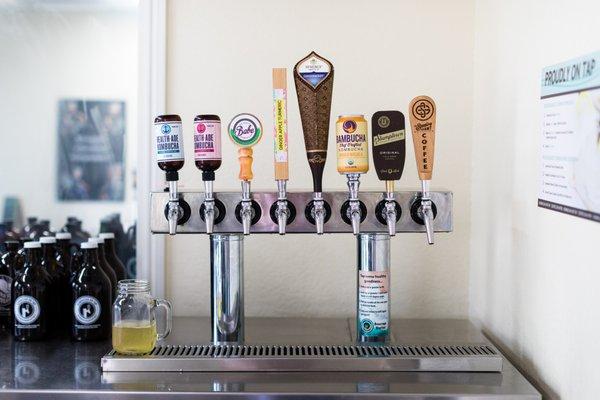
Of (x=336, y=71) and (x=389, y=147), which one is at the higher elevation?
(x=336, y=71)

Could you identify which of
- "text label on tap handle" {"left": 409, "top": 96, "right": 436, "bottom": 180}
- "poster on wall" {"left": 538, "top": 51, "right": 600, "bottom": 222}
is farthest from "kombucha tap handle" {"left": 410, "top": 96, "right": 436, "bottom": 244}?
"poster on wall" {"left": 538, "top": 51, "right": 600, "bottom": 222}

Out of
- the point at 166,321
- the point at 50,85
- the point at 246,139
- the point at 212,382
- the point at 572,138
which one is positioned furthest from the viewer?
the point at 50,85

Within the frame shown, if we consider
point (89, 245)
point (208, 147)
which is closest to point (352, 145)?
point (208, 147)

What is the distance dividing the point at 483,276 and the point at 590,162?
2.36 feet

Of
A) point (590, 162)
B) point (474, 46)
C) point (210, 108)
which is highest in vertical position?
point (474, 46)

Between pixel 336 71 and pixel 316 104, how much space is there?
50cm

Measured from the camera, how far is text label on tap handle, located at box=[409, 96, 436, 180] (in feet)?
5.00

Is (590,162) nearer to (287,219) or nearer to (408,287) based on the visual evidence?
(287,219)

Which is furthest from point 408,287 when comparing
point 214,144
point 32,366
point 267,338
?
point 32,366

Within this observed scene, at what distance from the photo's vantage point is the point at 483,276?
1.87 meters

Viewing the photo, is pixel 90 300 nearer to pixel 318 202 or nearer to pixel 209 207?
pixel 209 207

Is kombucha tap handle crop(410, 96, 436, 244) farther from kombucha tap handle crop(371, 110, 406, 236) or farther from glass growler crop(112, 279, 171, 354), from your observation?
glass growler crop(112, 279, 171, 354)

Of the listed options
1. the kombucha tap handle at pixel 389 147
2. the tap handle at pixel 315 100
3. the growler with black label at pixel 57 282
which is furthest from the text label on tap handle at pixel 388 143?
the growler with black label at pixel 57 282

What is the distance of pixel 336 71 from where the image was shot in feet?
6.52
